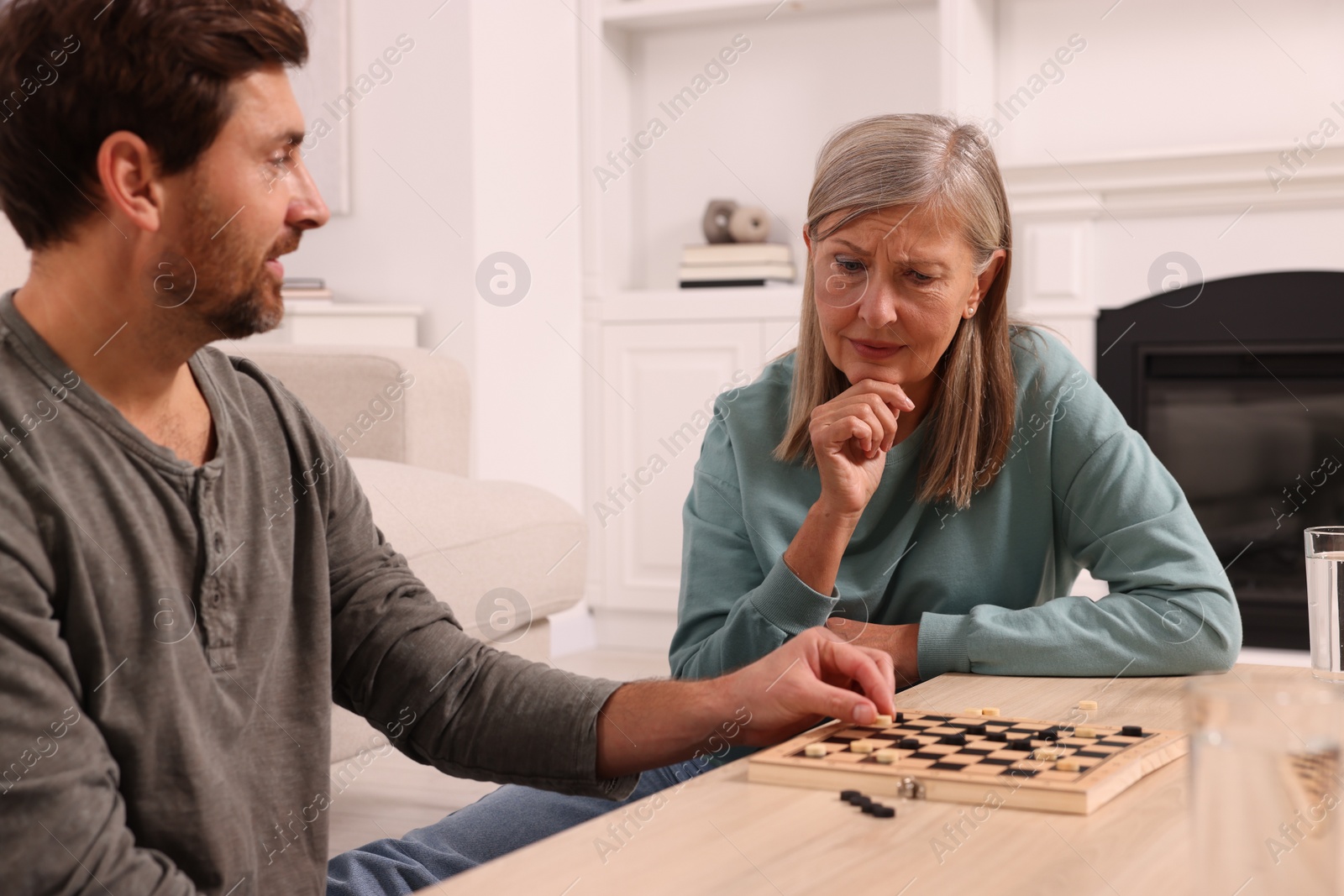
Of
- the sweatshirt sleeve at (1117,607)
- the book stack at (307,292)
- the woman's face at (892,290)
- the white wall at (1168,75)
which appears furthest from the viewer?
the white wall at (1168,75)

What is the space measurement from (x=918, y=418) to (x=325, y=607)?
69 centimetres

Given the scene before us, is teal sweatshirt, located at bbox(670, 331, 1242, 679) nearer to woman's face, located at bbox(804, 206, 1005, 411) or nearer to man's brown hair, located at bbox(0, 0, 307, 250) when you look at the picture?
woman's face, located at bbox(804, 206, 1005, 411)

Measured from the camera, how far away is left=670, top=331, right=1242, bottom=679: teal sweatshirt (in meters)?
1.19

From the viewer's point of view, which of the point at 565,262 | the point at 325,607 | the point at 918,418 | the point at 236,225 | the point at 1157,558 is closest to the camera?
the point at 236,225

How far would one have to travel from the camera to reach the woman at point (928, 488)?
3.95 feet

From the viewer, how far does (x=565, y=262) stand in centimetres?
396

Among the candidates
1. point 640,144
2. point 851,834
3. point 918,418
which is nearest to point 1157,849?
point 851,834

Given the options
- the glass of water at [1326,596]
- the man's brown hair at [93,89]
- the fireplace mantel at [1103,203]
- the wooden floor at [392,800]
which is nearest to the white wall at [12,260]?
the wooden floor at [392,800]

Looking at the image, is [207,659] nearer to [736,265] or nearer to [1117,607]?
[1117,607]

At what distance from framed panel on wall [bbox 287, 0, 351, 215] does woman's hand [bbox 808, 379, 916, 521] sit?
2668 millimetres

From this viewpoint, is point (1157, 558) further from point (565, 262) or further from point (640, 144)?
point (640, 144)

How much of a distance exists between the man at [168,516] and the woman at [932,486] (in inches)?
10.3

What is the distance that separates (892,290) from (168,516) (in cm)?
73

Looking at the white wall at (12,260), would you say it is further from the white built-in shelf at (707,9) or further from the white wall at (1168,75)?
the white wall at (1168,75)
